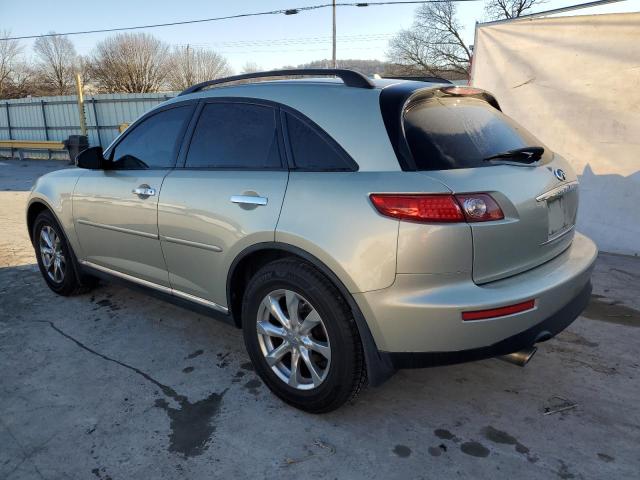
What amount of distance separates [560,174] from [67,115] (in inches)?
822

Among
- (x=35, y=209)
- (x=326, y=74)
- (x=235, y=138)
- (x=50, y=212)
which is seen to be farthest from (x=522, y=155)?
(x=35, y=209)

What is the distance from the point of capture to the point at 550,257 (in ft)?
8.32

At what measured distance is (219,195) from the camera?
2.81 metres

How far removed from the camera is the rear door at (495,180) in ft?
7.17

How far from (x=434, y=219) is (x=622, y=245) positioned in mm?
4513

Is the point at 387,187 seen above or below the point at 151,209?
above

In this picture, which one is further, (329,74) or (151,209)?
(151,209)

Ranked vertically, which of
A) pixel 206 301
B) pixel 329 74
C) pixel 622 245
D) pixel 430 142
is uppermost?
pixel 329 74

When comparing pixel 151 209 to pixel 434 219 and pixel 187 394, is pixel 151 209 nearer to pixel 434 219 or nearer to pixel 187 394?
pixel 187 394

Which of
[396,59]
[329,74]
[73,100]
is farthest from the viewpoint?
[396,59]

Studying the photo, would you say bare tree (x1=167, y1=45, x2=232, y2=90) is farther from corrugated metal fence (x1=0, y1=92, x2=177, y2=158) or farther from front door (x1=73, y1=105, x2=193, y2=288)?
front door (x1=73, y1=105, x2=193, y2=288)

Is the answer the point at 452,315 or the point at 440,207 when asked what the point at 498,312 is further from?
the point at 440,207

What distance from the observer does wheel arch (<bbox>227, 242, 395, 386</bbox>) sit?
229cm

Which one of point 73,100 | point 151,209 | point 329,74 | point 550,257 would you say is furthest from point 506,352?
point 73,100
